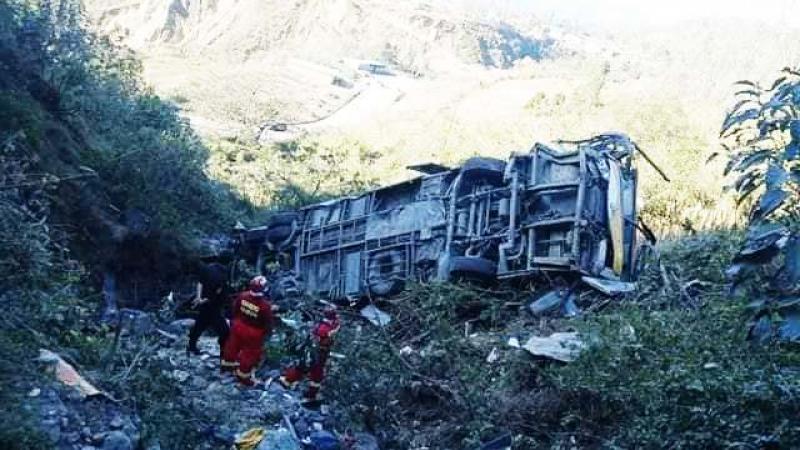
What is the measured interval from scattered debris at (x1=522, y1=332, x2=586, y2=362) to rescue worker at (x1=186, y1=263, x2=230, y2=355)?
9.35 feet

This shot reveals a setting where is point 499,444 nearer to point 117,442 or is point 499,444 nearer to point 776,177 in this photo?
point 117,442

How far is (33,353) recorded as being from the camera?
472 cm

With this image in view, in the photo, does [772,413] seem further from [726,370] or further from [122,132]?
[122,132]

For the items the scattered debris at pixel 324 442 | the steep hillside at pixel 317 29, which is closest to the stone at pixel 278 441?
the scattered debris at pixel 324 442

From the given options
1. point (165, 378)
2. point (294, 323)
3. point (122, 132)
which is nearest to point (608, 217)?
point (294, 323)

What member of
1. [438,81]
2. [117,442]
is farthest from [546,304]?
[438,81]

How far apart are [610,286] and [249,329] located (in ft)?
13.1

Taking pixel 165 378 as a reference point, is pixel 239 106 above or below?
above

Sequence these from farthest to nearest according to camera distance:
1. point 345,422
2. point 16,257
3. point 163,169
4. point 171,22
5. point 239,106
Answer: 1. point 171,22
2. point 239,106
3. point 163,169
4. point 345,422
5. point 16,257

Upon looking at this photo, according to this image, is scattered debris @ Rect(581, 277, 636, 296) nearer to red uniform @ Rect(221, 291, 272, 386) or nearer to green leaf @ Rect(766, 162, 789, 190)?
red uniform @ Rect(221, 291, 272, 386)

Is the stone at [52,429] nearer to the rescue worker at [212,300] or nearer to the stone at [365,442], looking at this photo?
the stone at [365,442]

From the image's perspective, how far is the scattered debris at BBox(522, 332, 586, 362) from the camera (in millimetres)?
6188

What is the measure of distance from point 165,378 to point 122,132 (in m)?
8.01

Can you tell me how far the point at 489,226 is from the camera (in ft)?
31.0
